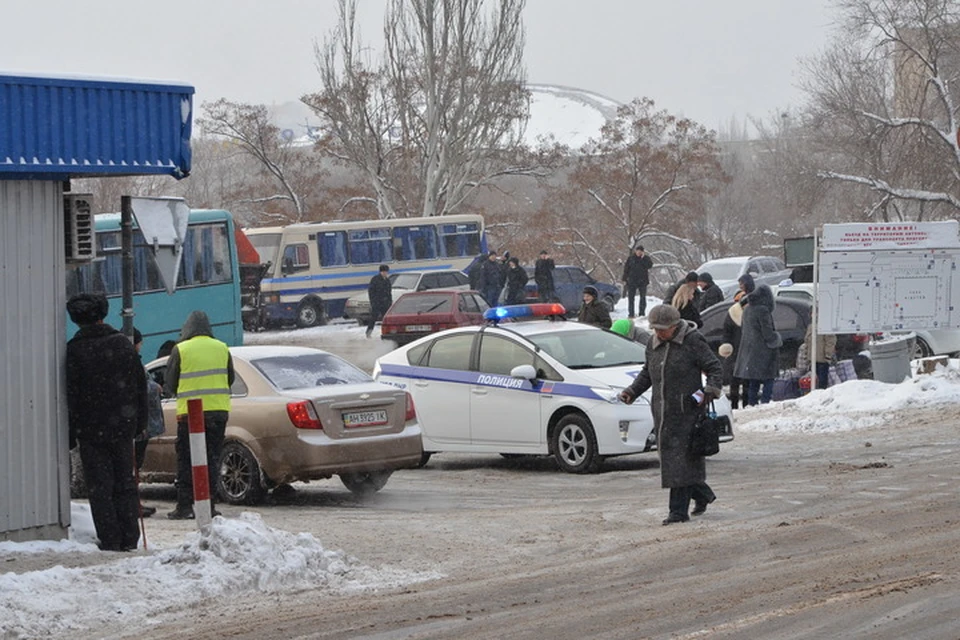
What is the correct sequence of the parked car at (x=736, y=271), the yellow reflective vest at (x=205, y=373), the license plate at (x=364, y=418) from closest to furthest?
the yellow reflective vest at (x=205, y=373)
the license plate at (x=364, y=418)
the parked car at (x=736, y=271)

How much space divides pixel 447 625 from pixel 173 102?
4.33m

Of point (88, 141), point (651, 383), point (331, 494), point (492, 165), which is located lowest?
point (331, 494)

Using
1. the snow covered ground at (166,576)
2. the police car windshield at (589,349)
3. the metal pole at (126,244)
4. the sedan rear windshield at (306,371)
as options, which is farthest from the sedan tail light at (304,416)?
the police car windshield at (589,349)

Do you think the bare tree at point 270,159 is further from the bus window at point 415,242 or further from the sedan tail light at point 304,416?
the sedan tail light at point 304,416

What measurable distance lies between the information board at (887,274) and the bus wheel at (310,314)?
85.1ft

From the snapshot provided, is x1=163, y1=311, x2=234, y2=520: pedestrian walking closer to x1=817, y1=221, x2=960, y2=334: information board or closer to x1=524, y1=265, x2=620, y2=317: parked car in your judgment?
x1=817, y1=221, x2=960, y2=334: information board

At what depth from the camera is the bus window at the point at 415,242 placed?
160ft

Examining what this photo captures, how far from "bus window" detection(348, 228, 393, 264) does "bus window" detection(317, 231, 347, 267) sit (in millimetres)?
311

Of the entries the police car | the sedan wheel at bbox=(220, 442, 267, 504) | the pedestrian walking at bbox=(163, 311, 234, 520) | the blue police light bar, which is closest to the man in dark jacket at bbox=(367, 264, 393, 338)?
the blue police light bar

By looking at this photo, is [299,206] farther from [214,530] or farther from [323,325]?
[214,530]

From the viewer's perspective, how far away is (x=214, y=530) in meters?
9.67

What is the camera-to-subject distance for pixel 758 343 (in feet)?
67.3

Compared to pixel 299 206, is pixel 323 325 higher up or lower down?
lower down

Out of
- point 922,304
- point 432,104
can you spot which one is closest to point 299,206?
point 432,104
